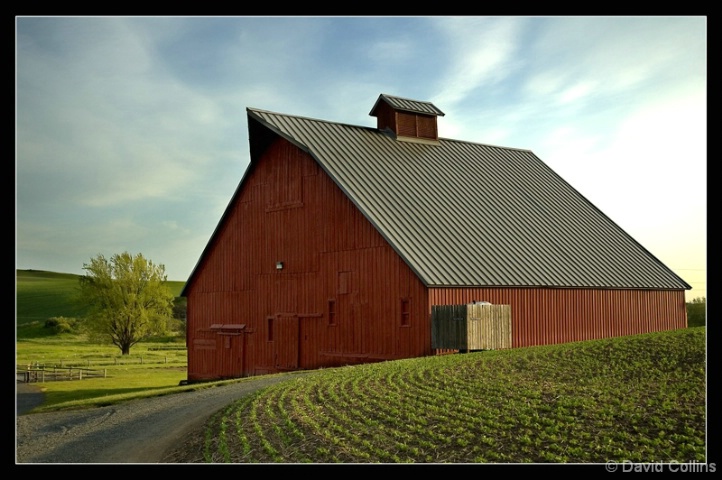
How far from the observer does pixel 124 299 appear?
60469 mm

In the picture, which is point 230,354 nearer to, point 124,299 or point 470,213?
point 470,213

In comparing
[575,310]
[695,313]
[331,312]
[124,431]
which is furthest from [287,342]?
[695,313]

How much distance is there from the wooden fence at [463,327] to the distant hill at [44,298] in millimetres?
47006

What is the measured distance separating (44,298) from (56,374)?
3575 cm

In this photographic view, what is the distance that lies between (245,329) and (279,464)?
20.8m

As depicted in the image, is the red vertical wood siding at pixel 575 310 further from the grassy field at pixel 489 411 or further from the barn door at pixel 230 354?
the barn door at pixel 230 354

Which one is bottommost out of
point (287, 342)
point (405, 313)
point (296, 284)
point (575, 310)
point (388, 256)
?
point (287, 342)

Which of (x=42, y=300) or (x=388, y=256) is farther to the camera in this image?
(x=42, y=300)

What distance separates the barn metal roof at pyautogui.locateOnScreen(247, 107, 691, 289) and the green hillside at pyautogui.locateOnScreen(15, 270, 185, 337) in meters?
37.4

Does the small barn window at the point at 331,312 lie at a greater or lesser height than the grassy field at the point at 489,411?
greater

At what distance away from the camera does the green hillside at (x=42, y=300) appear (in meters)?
69.2

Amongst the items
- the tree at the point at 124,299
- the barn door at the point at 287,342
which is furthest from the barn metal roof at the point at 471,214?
the tree at the point at 124,299
